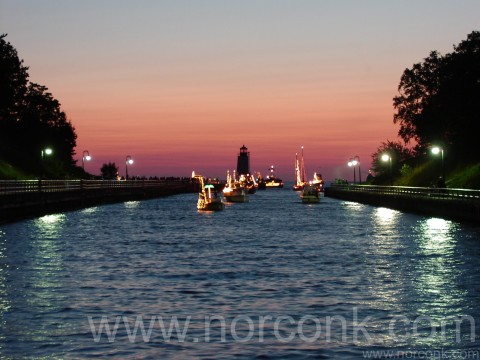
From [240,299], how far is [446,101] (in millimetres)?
86516

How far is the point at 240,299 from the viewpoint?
21875mm

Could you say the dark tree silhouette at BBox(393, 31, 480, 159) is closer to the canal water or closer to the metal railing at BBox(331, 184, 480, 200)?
the metal railing at BBox(331, 184, 480, 200)

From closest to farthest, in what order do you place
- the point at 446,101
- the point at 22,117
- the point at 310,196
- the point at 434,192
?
the point at 434,192 < the point at 446,101 < the point at 310,196 < the point at 22,117

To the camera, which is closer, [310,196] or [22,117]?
[310,196]

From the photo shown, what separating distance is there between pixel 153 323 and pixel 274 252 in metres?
19.7

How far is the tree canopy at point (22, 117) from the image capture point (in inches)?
4688

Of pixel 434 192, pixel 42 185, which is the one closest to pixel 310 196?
pixel 434 192

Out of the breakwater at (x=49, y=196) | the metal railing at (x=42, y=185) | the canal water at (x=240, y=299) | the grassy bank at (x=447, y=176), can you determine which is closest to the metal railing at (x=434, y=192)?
the grassy bank at (x=447, y=176)

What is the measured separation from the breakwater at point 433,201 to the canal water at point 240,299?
609 inches

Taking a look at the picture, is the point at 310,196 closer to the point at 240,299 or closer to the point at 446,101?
the point at 446,101

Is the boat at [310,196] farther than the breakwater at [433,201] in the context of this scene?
Yes

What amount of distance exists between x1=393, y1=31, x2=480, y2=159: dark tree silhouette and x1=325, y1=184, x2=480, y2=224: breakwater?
7.14 m

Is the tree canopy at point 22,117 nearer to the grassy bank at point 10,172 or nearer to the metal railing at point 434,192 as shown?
the grassy bank at point 10,172

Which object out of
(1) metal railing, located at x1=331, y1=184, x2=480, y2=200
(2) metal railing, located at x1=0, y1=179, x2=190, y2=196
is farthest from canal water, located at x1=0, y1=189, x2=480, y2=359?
(2) metal railing, located at x1=0, y1=179, x2=190, y2=196
